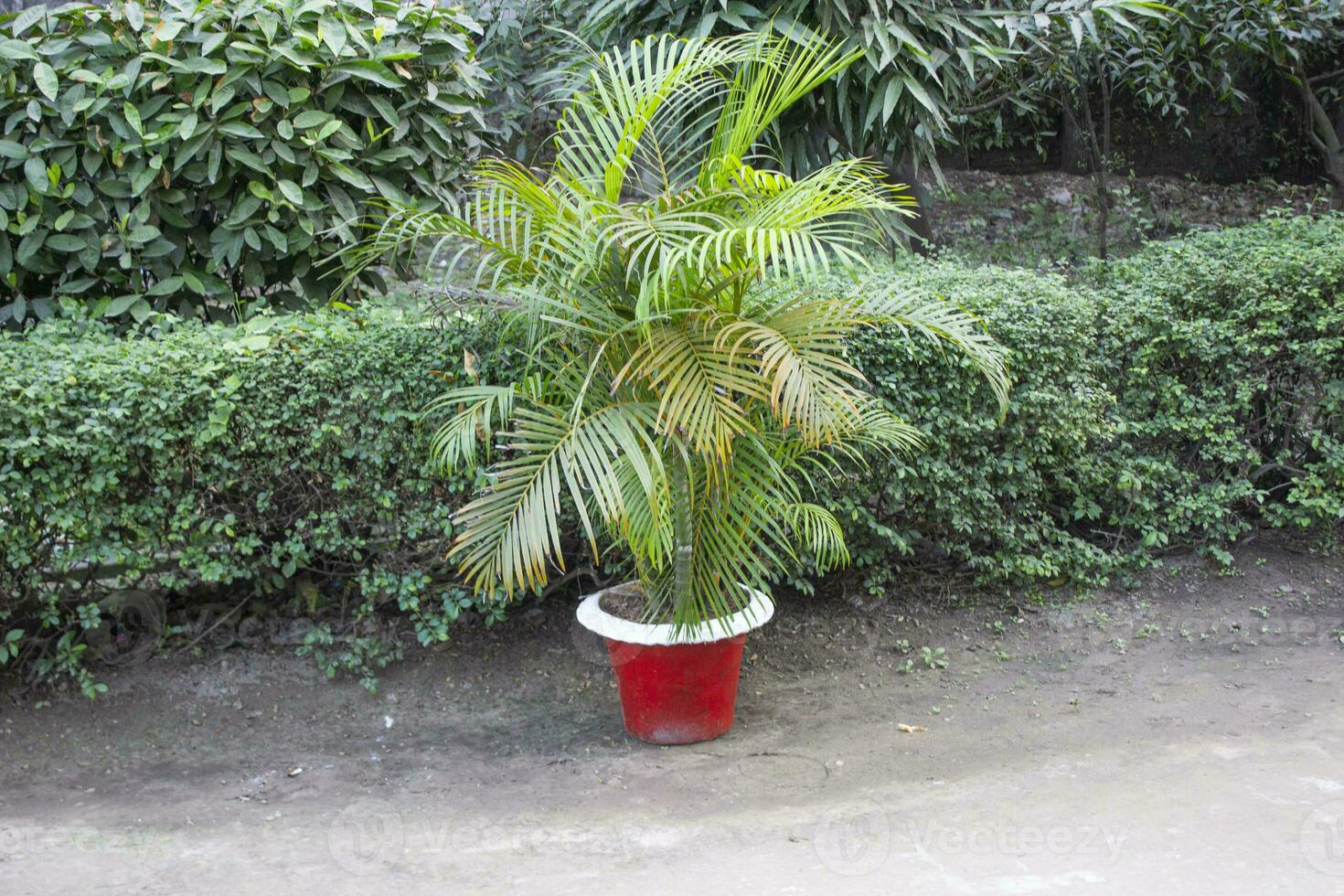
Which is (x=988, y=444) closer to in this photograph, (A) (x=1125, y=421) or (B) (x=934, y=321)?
(A) (x=1125, y=421)

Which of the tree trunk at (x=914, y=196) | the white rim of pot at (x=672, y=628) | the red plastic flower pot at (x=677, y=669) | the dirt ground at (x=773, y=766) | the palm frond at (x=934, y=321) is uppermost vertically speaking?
the tree trunk at (x=914, y=196)

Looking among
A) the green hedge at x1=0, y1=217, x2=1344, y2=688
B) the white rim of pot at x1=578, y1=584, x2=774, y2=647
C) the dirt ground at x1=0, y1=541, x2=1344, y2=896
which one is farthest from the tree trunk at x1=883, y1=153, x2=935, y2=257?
the white rim of pot at x1=578, y1=584, x2=774, y2=647

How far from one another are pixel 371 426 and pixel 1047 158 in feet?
27.1

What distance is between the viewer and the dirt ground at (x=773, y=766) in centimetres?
313

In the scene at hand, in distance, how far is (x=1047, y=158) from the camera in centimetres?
1046

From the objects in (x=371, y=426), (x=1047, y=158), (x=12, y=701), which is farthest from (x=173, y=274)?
(x=1047, y=158)

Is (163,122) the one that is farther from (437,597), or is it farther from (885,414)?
(885,414)

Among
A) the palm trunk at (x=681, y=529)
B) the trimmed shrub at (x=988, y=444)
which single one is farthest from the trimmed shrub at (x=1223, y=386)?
the palm trunk at (x=681, y=529)

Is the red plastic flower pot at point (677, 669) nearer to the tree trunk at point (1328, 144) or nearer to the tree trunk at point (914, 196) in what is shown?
the tree trunk at point (914, 196)

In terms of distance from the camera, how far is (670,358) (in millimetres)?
3383

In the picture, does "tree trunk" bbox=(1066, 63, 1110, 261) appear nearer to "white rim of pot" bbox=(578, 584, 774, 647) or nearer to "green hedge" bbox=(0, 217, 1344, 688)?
"green hedge" bbox=(0, 217, 1344, 688)

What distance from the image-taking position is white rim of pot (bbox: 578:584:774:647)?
373 cm

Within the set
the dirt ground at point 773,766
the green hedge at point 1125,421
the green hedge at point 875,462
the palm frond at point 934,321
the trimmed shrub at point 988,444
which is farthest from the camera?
the green hedge at point 1125,421

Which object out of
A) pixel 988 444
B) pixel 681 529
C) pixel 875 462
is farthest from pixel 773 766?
pixel 988 444
